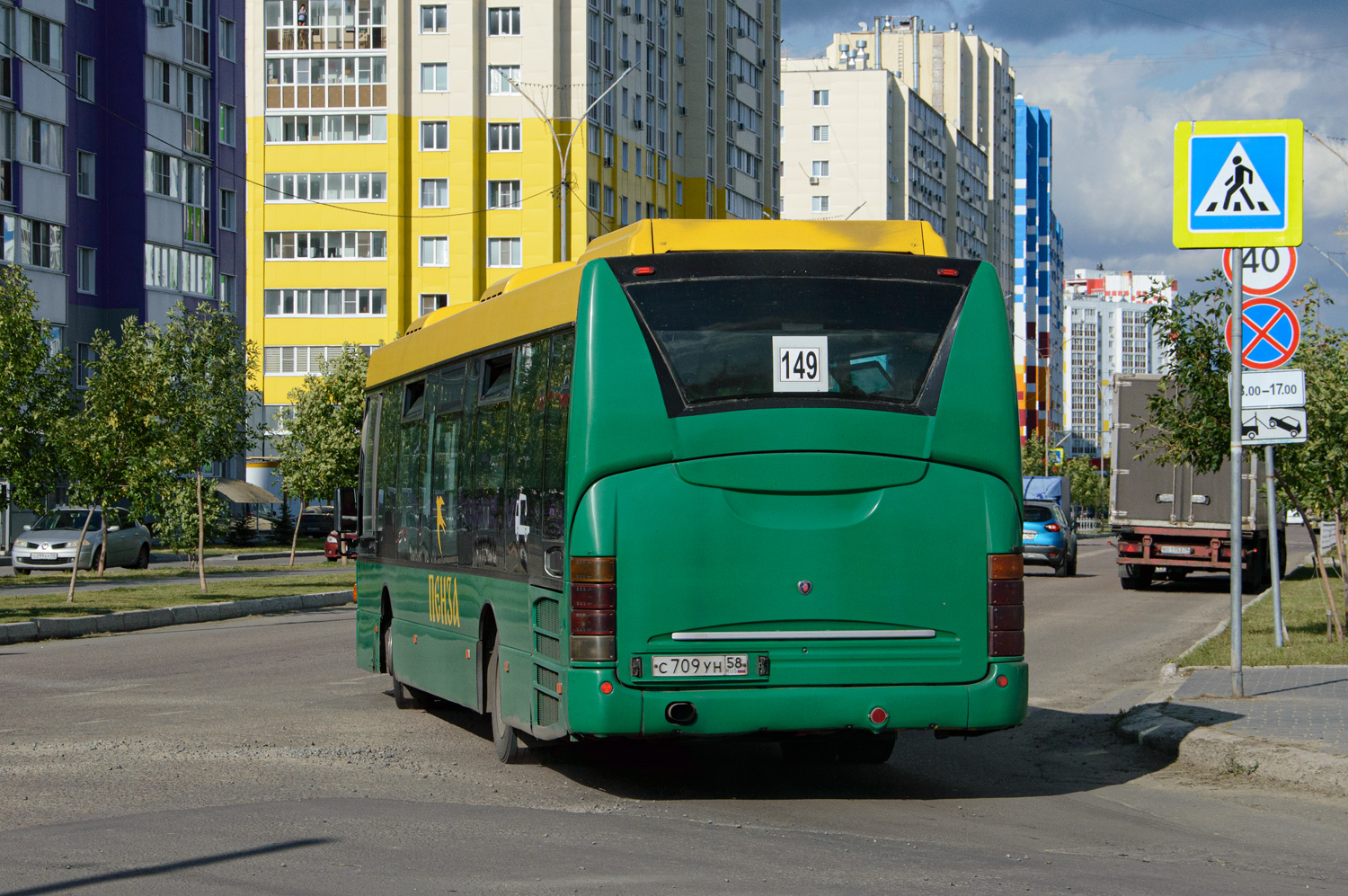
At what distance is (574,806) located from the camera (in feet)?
27.2

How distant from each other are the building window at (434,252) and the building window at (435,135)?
430 centimetres

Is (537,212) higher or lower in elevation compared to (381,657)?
higher

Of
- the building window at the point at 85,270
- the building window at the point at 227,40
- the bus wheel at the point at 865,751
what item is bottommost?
the bus wheel at the point at 865,751

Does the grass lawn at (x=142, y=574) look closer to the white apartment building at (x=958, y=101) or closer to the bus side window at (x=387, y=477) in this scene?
the bus side window at (x=387, y=477)

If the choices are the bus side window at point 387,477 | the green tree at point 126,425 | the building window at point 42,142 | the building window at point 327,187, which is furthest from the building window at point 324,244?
the bus side window at point 387,477

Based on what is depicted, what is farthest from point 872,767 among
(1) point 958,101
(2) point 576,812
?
(1) point 958,101

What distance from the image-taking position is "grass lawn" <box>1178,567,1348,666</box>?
50.1 ft

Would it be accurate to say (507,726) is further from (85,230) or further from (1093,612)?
(85,230)

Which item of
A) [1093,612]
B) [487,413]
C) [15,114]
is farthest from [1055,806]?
[15,114]

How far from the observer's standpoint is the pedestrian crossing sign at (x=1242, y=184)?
11.8 m

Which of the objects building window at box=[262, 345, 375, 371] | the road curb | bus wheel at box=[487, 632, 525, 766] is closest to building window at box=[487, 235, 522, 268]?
Answer: building window at box=[262, 345, 375, 371]

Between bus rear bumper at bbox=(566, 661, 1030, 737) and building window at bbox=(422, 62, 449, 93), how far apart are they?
244ft

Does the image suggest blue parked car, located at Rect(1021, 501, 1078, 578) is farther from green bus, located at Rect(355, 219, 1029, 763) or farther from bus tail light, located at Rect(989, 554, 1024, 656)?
green bus, located at Rect(355, 219, 1029, 763)

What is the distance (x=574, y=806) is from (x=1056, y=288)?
180m
